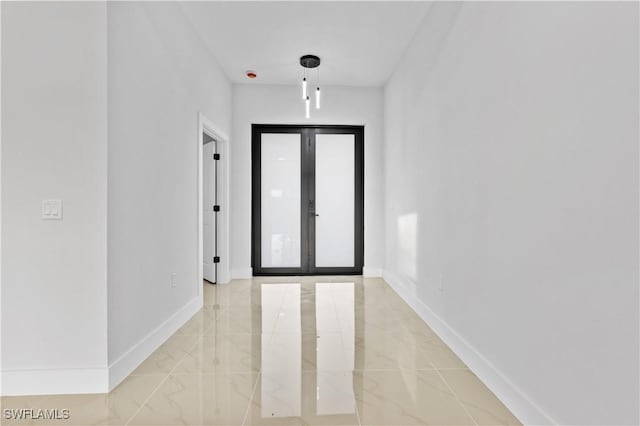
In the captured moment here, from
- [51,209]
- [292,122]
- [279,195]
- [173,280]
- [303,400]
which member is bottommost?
[303,400]

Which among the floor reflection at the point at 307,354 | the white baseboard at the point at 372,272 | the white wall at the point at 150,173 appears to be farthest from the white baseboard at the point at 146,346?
the white baseboard at the point at 372,272

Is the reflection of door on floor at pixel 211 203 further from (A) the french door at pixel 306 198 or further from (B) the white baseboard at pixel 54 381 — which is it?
(B) the white baseboard at pixel 54 381

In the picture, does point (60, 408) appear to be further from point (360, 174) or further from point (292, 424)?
point (360, 174)

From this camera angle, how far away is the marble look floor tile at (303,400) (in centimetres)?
177

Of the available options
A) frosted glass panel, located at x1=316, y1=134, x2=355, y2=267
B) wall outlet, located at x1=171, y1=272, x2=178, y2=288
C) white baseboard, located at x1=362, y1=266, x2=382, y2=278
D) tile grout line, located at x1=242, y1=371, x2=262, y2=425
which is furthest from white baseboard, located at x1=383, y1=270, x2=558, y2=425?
wall outlet, located at x1=171, y1=272, x2=178, y2=288

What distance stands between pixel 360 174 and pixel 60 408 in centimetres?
441

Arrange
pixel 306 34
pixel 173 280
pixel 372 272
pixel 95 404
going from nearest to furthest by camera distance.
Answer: pixel 95 404, pixel 173 280, pixel 306 34, pixel 372 272

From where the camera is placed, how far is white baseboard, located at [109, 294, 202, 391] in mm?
2117

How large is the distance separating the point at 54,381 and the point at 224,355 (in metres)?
0.97

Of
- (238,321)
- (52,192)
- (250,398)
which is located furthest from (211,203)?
(250,398)

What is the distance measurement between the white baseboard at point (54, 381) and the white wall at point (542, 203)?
2.24 metres

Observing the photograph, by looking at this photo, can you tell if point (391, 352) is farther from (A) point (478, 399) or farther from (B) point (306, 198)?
(B) point (306, 198)

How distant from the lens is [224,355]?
252cm

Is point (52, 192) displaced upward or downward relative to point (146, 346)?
upward
